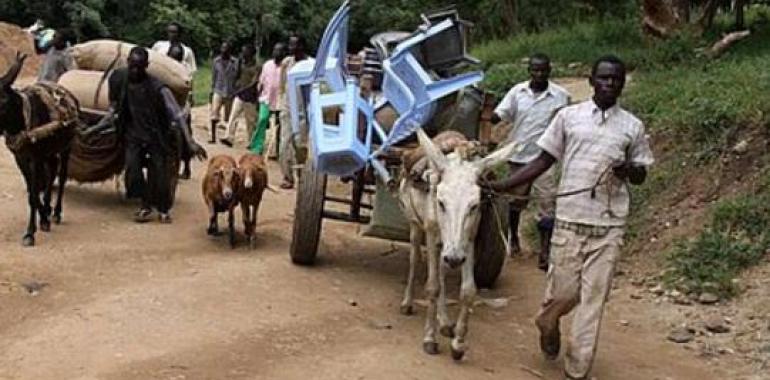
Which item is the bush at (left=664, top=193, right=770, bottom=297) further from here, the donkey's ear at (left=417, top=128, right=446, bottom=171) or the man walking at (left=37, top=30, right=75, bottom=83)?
the man walking at (left=37, top=30, right=75, bottom=83)

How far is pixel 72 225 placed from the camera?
35.6 ft

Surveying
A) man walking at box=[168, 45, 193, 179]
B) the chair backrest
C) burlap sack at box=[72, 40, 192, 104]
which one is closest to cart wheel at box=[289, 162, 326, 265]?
the chair backrest

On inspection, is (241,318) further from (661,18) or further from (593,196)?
(661,18)

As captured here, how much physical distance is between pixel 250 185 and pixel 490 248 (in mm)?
2478

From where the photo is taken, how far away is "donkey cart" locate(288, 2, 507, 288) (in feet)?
26.9

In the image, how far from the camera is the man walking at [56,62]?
13703mm

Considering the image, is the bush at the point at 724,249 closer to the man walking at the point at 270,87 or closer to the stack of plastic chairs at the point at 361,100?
the stack of plastic chairs at the point at 361,100

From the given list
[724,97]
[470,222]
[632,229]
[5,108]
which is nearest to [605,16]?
[724,97]

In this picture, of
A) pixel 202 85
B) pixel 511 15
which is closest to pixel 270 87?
pixel 511 15

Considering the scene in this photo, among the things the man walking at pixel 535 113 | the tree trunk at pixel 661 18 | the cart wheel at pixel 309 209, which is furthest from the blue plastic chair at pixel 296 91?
the tree trunk at pixel 661 18

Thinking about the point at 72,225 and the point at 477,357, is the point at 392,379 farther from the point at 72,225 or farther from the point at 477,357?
the point at 72,225

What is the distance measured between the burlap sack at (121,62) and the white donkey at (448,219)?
17.0 feet

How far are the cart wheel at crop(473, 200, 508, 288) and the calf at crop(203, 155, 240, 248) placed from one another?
243 centimetres

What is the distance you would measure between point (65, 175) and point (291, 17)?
1172 inches
